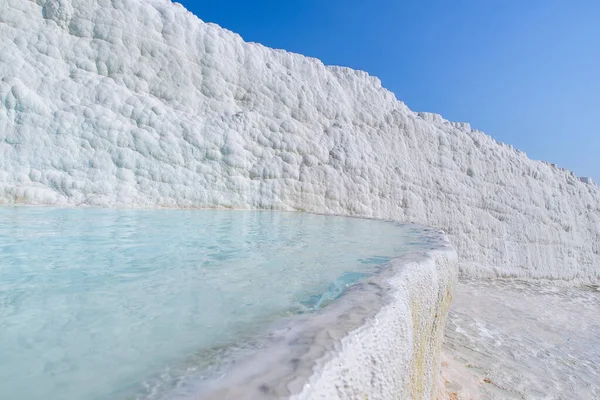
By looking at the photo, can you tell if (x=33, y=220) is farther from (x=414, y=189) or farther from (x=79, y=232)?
(x=414, y=189)

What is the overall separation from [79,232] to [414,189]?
947cm

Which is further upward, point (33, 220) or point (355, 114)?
point (355, 114)

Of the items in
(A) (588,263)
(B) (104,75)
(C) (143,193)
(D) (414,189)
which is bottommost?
(A) (588,263)

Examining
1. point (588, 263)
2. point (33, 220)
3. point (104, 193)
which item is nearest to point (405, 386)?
point (33, 220)

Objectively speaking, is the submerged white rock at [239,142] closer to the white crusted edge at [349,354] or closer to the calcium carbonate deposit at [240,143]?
the calcium carbonate deposit at [240,143]

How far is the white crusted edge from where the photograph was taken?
0.89 meters

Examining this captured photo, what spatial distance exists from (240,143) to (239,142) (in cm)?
4

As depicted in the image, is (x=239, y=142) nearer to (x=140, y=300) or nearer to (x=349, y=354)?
(x=140, y=300)

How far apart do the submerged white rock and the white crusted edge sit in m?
6.88

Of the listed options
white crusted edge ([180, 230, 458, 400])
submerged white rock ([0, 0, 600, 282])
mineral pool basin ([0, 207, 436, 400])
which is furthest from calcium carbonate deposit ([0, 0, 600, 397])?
white crusted edge ([180, 230, 458, 400])

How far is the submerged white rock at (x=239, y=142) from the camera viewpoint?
729 cm

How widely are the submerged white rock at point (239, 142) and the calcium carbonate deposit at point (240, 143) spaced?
0.03m

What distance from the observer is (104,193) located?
7.16 meters

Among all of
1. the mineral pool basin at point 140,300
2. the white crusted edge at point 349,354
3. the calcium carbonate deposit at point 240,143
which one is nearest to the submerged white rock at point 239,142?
the calcium carbonate deposit at point 240,143
